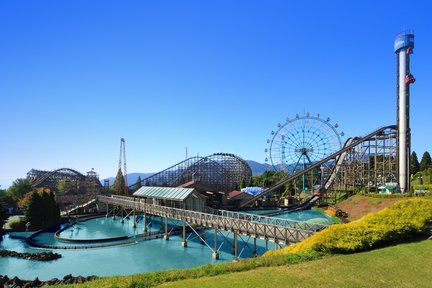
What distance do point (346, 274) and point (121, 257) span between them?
844 inches

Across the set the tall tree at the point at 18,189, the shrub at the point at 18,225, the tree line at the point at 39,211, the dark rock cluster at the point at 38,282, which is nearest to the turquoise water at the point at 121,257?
the shrub at the point at 18,225

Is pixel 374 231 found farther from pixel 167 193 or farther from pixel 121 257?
pixel 167 193

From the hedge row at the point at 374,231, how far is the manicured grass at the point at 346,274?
0.66 meters

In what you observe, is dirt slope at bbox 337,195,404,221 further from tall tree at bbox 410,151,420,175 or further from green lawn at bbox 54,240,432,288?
tall tree at bbox 410,151,420,175

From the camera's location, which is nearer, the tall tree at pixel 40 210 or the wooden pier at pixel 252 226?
the wooden pier at pixel 252 226

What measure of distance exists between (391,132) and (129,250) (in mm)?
48758

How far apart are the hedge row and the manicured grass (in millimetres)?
658

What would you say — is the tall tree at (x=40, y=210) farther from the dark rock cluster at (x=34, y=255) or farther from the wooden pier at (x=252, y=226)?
the wooden pier at (x=252, y=226)

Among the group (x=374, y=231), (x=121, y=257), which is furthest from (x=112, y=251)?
(x=374, y=231)

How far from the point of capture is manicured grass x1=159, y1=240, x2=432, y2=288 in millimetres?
11188

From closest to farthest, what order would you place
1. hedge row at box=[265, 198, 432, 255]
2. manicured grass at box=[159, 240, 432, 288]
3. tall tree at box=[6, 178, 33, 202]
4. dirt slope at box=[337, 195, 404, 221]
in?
manicured grass at box=[159, 240, 432, 288]
hedge row at box=[265, 198, 432, 255]
dirt slope at box=[337, 195, 404, 221]
tall tree at box=[6, 178, 33, 202]

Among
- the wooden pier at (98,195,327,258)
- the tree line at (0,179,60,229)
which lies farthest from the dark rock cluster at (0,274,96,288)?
the tree line at (0,179,60,229)

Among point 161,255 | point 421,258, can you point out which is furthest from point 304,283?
point 161,255

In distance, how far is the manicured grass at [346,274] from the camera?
1119cm
